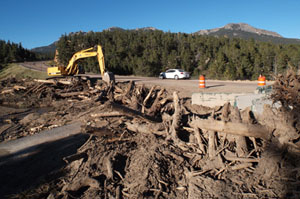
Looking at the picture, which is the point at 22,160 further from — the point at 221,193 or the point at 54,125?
the point at 221,193

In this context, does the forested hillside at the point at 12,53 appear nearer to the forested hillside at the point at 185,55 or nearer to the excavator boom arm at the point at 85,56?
the forested hillside at the point at 185,55

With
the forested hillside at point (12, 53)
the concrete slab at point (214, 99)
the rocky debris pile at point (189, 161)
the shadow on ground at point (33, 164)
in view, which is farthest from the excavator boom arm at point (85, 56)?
the forested hillside at point (12, 53)

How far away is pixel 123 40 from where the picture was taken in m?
56.9

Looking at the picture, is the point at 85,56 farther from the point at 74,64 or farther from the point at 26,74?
the point at 26,74

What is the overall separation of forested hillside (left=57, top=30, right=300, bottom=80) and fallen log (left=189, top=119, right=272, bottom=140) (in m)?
30.4

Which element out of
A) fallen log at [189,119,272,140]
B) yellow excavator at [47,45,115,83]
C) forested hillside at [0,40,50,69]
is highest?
forested hillside at [0,40,50,69]

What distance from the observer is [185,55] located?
157ft

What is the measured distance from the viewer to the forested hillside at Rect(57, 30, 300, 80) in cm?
3947

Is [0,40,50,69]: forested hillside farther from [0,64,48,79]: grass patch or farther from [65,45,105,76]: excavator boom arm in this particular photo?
[65,45,105,76]: excavator boom arm

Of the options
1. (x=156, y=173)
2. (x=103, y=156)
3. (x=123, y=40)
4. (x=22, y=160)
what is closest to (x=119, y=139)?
(x=103, y=156)

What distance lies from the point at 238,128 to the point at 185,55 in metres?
45.2

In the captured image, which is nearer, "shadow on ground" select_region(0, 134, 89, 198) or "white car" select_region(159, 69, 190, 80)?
"shadow on ground" select_region(0, 134, 89, 198)

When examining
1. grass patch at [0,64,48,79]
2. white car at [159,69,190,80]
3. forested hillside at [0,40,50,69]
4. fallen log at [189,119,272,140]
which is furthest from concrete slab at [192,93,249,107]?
forested hillside at [0,40,50,69]

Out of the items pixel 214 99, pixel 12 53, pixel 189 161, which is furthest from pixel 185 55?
pixel 12 53
